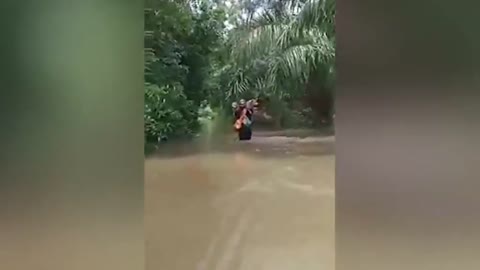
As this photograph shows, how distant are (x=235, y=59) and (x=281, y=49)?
182 mm

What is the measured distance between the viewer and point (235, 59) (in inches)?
77.7

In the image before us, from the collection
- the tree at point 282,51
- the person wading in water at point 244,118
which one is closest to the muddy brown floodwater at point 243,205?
the person wading in water at point 244,118

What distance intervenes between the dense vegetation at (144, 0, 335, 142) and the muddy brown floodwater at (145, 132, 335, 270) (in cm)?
12

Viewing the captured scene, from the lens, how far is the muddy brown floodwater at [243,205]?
188 cm

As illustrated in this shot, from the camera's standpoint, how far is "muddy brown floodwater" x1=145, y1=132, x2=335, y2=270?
188 centimetres
